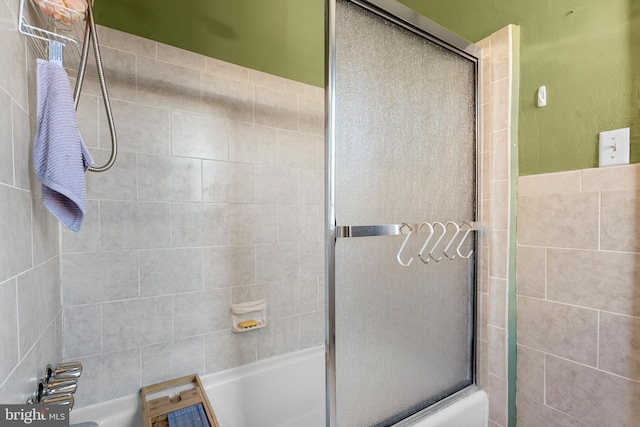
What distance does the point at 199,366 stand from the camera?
1506 millimetres

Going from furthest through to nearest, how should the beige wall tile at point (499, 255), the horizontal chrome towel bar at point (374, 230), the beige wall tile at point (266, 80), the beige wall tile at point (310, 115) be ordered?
1. the beige wall tile at point (310, 115)
2. the beige wall tile at point (266, 80)
3. the beige wall tile at point (499, 255)
4. the horizontal chrome towel bar at point (374, 230)

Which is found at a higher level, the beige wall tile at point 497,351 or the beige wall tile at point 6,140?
the beige wall tile at point 6,140

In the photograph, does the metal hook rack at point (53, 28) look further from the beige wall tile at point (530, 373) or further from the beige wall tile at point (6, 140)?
the beige wall tile at point (530, 373)

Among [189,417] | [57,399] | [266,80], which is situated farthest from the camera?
[266,80]

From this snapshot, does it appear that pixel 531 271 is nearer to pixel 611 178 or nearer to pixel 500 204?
pixel 500 204

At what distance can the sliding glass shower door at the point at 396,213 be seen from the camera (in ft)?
3.06

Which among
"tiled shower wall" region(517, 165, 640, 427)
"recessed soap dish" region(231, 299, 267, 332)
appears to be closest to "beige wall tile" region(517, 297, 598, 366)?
"tiled shower wall" region(517, 165, 640, 427)

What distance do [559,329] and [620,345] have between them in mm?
167

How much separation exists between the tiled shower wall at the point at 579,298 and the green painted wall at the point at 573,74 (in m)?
0.10

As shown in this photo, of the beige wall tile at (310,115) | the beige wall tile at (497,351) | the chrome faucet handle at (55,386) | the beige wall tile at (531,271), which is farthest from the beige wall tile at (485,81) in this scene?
the chrome faucet handle at (55,386)

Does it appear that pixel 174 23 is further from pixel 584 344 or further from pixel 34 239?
pixel 584 344

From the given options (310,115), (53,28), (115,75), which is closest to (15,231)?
(53,28)

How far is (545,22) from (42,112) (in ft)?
5.54

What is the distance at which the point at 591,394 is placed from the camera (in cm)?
106
